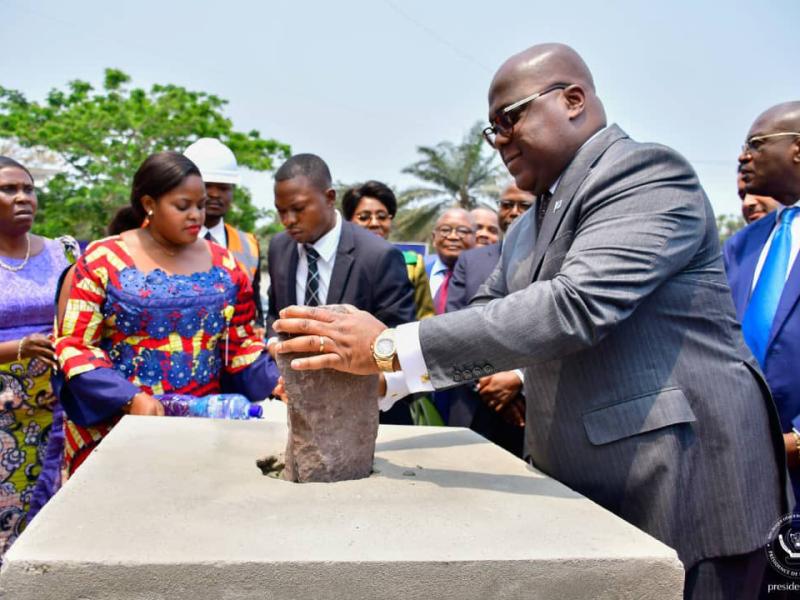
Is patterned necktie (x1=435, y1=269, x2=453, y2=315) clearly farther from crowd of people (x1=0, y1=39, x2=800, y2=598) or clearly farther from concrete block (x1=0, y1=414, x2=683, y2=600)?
concrete block (x1=0, y1=414, x2=683, y2=600)

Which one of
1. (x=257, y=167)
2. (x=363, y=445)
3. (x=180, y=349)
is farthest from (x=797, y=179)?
(x=257, y=167)

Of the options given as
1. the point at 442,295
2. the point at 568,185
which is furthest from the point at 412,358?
the point at 442,295

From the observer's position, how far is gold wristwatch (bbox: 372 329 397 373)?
180 centimetres

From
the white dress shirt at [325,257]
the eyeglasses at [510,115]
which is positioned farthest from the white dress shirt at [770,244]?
the white dress shirt at [325,257]

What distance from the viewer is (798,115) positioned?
2.85 m

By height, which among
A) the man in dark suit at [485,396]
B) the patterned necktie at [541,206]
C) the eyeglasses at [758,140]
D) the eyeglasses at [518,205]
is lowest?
the man in dark suit at [485,396]

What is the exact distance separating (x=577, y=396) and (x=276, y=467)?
91 cm

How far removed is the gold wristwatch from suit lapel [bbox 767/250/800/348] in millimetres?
1702

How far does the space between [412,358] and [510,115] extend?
0.74 m

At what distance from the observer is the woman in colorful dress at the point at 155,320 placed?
9.01 feet

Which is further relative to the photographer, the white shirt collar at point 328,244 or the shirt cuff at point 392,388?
the white shirt collar at point 328,244

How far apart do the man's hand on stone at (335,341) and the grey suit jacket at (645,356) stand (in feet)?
0.51

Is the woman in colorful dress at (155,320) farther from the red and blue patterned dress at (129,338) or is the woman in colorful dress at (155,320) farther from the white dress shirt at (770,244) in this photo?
the white dress shirt at (770,244)

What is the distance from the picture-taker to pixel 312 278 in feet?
12.3
